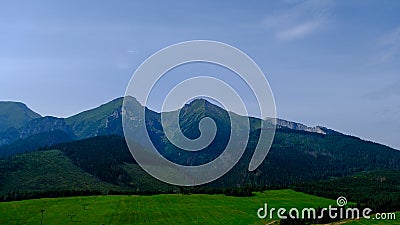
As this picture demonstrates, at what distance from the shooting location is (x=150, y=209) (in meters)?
110

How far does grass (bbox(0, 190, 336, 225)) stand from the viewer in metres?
95.6

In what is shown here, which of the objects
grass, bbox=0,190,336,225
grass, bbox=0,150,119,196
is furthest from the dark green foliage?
grass, bbox=0,150,119,196

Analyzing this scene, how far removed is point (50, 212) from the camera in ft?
346

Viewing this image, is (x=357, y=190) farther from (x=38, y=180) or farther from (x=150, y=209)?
(x=38, y=180)

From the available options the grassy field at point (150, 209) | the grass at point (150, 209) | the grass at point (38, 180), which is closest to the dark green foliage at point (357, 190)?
the grass at point (150, 209)

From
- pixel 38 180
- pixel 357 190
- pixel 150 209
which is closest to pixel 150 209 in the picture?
pixel 150 209

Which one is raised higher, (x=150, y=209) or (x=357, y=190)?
(x=357, y=190)

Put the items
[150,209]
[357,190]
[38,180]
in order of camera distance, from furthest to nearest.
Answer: [38,180] < [357,190] < [150,209]

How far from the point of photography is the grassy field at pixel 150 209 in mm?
95250

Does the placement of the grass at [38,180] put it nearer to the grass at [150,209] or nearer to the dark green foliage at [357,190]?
the grass at [150,209]

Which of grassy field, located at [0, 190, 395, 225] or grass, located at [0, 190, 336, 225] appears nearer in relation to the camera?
grassy field, located at [0, 190, 395, 225]

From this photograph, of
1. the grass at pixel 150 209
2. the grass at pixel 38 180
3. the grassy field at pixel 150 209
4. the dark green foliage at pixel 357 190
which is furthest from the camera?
the grass at pixel 38 180

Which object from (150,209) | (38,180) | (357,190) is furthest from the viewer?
(38,180)

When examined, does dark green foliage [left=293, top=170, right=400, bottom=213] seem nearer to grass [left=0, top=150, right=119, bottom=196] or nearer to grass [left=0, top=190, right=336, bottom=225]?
grass [left=0, top=190, right=336, bottom=225]
